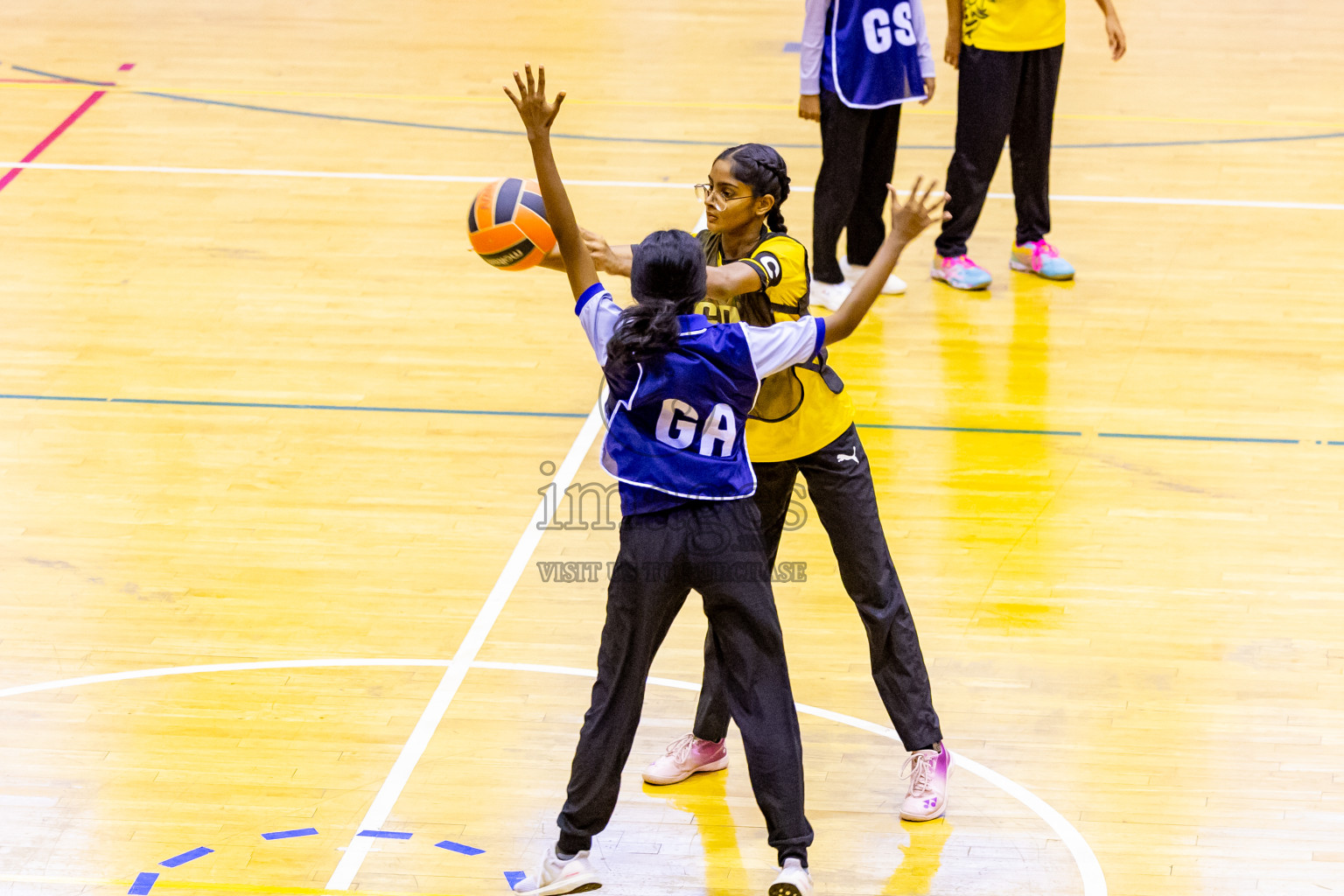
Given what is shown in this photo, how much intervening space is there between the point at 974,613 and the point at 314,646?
86.9 inches

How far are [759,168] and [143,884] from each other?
2.41 m

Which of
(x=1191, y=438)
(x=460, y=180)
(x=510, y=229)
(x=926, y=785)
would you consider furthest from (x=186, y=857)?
(x=460, y=180)

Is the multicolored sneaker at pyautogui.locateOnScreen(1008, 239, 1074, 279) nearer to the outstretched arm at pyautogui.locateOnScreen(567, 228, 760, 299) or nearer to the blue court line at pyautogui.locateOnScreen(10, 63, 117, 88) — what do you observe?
the outstretched arm at pyautogui.locateOnScreen(567, 228, 760, 299)

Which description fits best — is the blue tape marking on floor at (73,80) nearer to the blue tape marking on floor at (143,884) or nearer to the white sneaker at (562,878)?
the blue tape marking on floor at (143,884)

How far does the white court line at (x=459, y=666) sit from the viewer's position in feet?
13.3

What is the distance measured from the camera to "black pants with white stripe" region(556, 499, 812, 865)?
3.53m

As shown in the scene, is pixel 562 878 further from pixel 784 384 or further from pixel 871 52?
pixel 871 52

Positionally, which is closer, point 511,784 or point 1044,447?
point 511,784

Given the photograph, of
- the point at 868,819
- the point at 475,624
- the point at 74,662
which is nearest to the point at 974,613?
the point at 868,819

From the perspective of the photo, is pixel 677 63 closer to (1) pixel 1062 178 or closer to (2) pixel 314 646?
(1) pixel 1062 178

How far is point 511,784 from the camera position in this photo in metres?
4.34

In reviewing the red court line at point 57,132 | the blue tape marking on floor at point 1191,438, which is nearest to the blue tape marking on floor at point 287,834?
the blue tape marking on floor at point 1191,438

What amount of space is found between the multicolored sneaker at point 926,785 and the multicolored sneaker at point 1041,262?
3.98 meters

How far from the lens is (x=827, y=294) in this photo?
7.39 m
